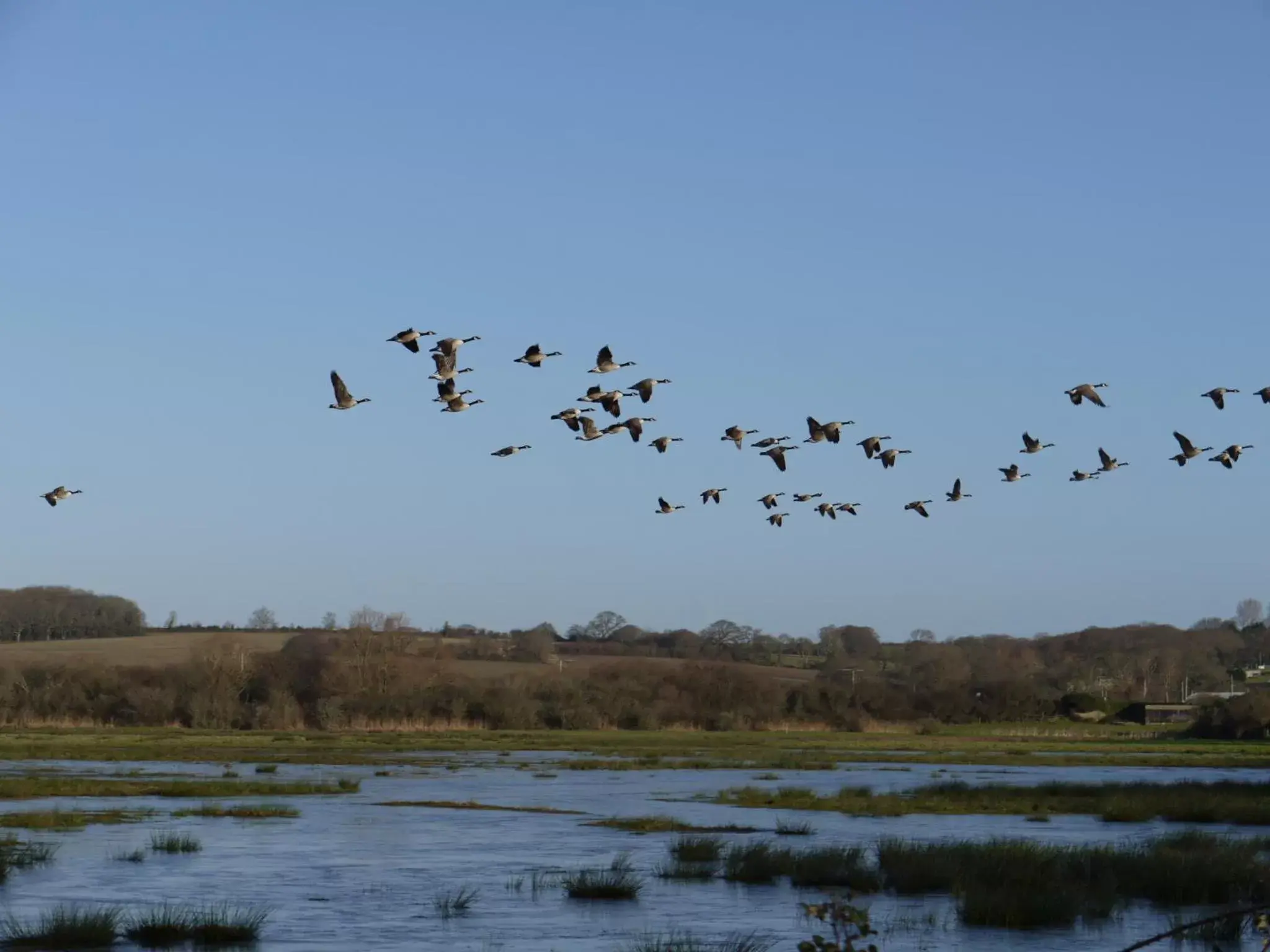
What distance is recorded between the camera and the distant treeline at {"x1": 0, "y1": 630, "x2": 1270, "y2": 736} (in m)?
107

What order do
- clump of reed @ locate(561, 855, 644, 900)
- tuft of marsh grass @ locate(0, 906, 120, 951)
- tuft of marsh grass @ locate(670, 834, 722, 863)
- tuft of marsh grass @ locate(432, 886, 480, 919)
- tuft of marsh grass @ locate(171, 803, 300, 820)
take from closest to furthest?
1. tuft of marsh grass @ locate(0, 906, 120, 951)
2. tuft of marsh grass @ locate(432, 886, 480, 919)
3. clump of reed @ locate(561, 855, 644, 900)
4. tuft of marsh grass @ locate(670, 834, 722, 863)
5. tuft of marsh grass @ locate(171, 803, 300, 820)

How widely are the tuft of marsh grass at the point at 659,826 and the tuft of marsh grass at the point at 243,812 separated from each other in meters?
7.80

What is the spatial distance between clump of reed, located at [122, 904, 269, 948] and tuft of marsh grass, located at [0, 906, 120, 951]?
15.8 inches

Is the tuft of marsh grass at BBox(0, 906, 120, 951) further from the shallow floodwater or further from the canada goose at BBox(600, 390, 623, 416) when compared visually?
the canada goose at BBox(600, 390, 623, 416)

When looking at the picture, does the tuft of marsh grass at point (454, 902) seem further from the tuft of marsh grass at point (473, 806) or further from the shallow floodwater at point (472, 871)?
the tuft of marsh grass at point (473, 806)

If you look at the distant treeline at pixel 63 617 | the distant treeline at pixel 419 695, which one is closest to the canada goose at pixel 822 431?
the distant treeline at pixel 419 695

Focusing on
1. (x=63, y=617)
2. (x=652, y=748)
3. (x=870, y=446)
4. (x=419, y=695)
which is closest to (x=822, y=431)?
(x=870, y=446)

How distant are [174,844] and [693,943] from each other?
15686 millimetres

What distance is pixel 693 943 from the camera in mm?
22328

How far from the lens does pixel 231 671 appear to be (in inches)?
4318

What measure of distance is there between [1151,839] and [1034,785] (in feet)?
75.6

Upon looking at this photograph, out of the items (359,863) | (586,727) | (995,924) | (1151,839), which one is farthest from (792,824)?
(586,727)

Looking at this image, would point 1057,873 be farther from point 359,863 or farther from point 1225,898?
point 359,863

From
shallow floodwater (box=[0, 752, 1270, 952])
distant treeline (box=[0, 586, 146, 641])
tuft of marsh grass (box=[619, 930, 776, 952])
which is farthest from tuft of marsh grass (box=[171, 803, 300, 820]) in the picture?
distant treeline (box=[0, 586, 146, 641])
